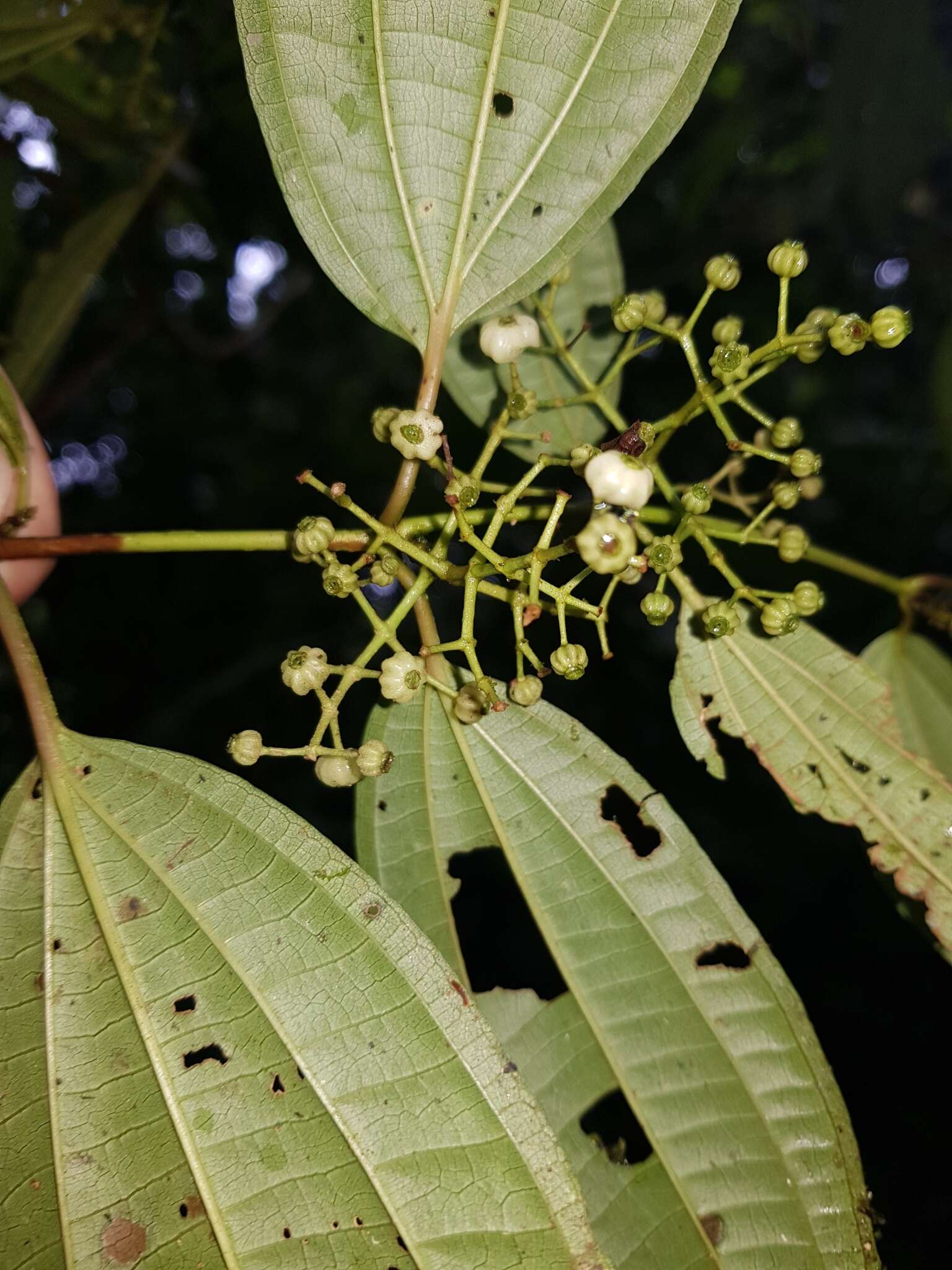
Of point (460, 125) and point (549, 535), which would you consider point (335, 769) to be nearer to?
point (549, 535)

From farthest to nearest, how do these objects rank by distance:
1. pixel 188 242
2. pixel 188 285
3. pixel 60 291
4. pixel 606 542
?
1. pixel 188 242
2. pixel 188 285
3. pixel 60 291
4. pixel 606 542

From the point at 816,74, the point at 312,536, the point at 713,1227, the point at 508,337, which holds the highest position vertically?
the point at 816,74

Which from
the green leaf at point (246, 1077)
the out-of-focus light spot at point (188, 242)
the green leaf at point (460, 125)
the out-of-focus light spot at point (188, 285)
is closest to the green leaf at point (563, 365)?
the green leaf at point (460, 125)

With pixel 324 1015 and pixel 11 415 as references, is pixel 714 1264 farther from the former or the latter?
pixel 11 415

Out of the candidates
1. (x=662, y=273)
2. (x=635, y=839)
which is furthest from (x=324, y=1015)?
(x=662, y=273)

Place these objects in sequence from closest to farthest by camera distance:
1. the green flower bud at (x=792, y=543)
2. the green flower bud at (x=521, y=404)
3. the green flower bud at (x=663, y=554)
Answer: the green flower bud at (x=663, y=554)
the green flower bud at (x=521, y=404)
the green flower bud at (x=792, y=543)

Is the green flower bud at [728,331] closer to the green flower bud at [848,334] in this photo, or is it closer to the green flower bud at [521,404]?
the green flower bud at [848,334]

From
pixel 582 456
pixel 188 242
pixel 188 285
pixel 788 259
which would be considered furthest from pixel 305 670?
pixel 188 242

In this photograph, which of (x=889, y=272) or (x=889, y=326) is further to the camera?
(x=889, y=272)
